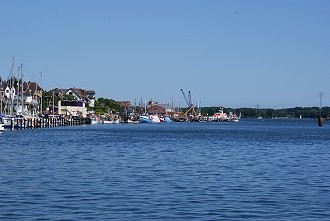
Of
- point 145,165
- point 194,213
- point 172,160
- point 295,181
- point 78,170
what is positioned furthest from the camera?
point 172,160

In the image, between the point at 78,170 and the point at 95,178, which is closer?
the point at 95,178

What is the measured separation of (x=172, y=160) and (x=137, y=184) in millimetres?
19038

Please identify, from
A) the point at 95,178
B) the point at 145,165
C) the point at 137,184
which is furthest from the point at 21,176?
the point at 145,165

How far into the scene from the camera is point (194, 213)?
92.3 ft

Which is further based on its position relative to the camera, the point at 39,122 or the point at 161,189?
the point at 39,122

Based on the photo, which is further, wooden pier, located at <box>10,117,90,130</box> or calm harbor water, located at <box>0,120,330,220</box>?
wooden pier, located at <box>10,117,90,130</box>

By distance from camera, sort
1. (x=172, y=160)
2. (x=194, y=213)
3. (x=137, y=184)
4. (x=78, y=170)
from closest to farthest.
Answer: (x=194, y=213), (x=137, y=184), (x=78, y=170), (x=172, y=160)

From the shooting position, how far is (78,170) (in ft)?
150

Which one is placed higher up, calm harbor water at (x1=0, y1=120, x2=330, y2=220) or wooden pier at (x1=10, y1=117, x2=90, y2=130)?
wooden pier at (x1=10, y1=117, x2=90, y2=130)

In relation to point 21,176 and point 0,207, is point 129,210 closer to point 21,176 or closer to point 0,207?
point 0,207

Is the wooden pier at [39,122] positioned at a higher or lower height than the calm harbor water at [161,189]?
higher

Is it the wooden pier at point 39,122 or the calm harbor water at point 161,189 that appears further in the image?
the wooden pier at point 39,122

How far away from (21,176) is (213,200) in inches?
543

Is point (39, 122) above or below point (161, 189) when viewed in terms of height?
above
